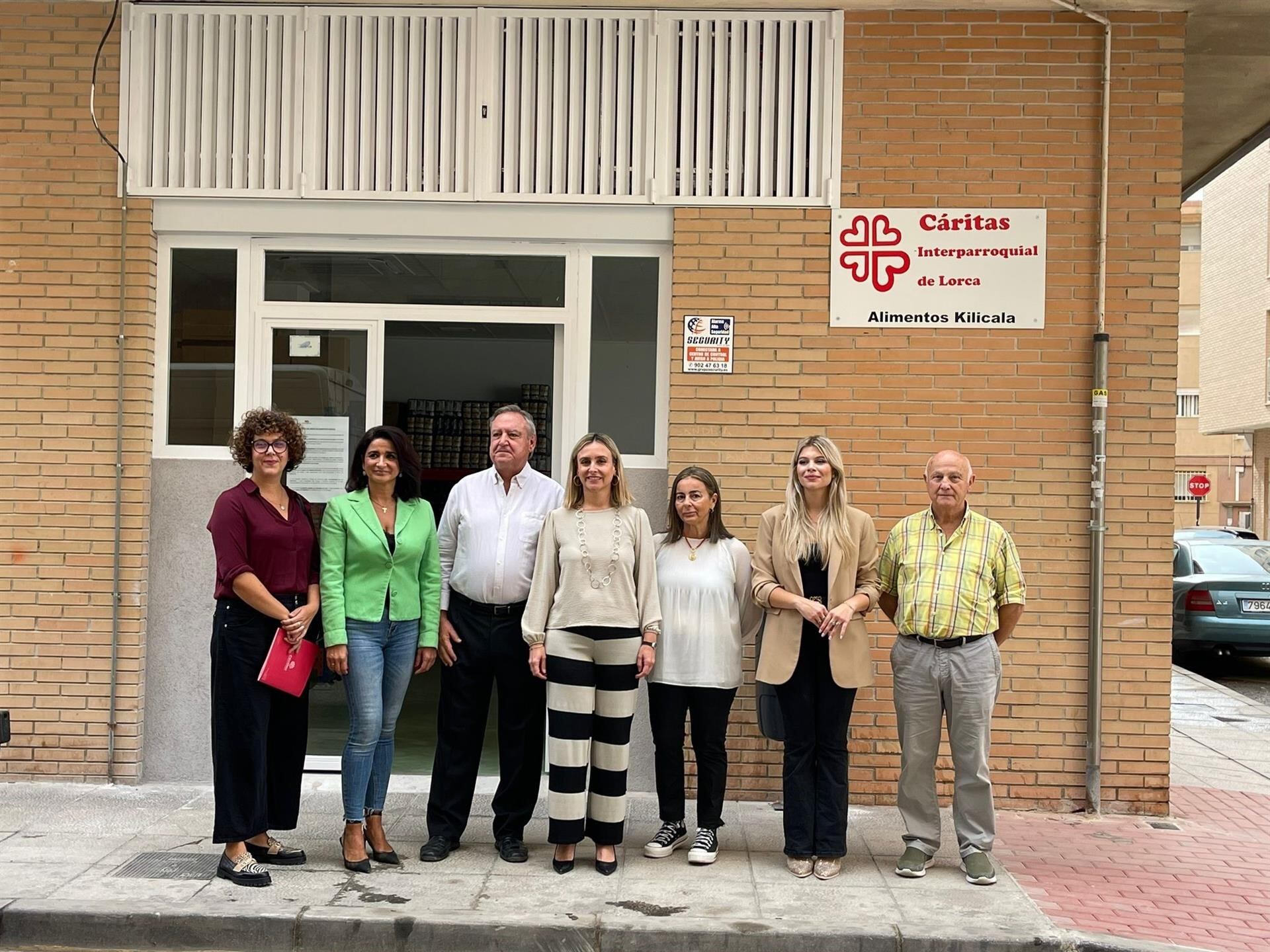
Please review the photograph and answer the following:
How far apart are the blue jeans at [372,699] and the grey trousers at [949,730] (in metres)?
2.31

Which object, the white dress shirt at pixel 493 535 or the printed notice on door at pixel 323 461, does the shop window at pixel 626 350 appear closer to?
the white dress shirt at pixel 493 535

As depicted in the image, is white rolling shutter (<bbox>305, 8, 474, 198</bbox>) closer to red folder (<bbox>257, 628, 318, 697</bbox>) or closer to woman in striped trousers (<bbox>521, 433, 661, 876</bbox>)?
woman in striped trousers (<bbox>521, 433, 661, 876</bbox>)

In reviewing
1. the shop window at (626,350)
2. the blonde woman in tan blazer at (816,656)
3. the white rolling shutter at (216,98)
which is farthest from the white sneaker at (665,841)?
the white rolling shutter at (216,98)

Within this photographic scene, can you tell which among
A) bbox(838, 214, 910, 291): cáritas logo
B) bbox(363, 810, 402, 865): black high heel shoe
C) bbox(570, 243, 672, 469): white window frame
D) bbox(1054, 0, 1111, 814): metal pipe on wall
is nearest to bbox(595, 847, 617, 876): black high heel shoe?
bbox(363, 810, 402, 865): black high heel shoe

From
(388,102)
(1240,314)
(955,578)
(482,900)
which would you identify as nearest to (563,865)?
(482,900)

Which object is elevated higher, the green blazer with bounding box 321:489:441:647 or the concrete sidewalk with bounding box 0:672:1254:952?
the green blazer with bounding box 321:489:441:647

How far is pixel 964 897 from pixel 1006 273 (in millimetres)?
3389

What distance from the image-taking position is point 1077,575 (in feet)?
22.2

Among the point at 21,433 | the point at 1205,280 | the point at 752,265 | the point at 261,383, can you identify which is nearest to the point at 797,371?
the point at 752,265

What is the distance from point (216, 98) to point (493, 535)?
337cm

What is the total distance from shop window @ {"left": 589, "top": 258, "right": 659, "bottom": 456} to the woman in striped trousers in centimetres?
156

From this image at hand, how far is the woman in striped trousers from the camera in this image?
5434 millimetres

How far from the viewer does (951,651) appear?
557 centimetres

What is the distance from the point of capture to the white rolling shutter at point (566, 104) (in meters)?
7.00
